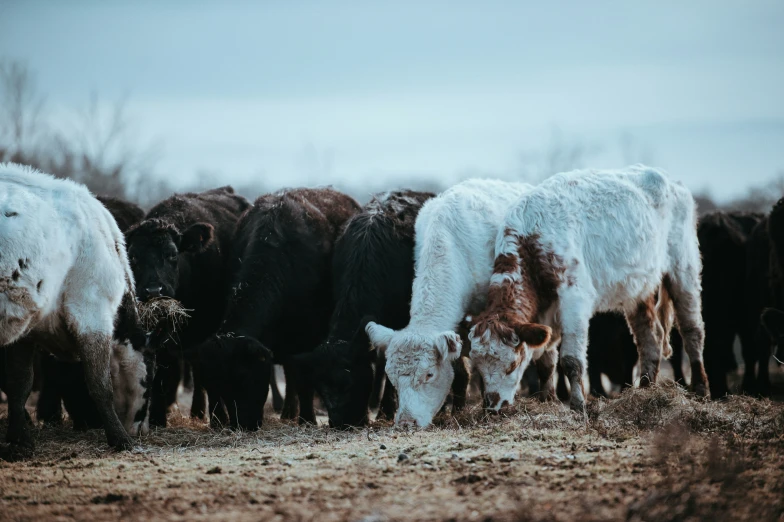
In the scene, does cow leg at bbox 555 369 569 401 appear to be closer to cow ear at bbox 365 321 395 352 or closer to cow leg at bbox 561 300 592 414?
cow leg at bbox 561 300 592 414

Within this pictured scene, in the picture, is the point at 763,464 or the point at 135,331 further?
the point at 135,331

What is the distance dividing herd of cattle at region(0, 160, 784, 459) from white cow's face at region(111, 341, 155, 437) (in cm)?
2

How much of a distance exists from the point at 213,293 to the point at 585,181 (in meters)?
4.73

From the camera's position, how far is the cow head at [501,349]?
8055mm

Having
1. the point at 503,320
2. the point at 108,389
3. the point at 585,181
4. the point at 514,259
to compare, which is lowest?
the point at 108,389

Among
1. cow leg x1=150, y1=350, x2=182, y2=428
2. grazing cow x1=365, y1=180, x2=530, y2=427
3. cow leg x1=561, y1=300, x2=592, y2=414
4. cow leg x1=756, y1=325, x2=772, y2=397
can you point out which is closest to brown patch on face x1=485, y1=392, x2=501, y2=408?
grazing cow x1=365, y1=180, x2=530, y2=427

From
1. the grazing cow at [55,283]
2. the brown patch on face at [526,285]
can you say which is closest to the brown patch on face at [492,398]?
the brown patch on face at [526,285]

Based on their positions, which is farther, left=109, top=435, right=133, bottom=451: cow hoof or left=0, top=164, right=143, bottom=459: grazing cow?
left=109, top=435, right=133, bottom=451: cow hoof

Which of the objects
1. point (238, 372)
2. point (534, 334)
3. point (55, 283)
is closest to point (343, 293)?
point (238, 372)

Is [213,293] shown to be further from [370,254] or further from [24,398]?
[24,398]

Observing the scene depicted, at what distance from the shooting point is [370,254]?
9.63m

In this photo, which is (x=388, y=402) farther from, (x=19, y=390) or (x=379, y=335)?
(x=19, y=390)

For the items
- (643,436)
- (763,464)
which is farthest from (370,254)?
(763,464)

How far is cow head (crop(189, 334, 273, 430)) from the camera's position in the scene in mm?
8672
